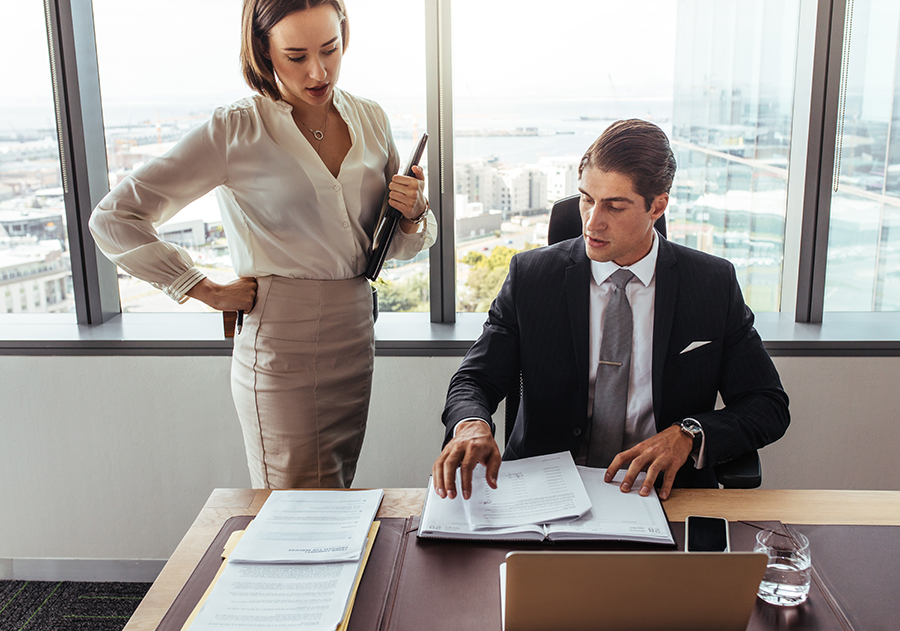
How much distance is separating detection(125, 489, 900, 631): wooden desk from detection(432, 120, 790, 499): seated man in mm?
180

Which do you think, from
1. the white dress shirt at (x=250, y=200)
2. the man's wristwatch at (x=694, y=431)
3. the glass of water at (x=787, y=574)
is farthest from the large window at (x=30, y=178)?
the glass of water at (x=787, y=574)

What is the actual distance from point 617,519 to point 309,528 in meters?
0.53

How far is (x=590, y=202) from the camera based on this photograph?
160 cm

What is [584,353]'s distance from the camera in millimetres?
1659

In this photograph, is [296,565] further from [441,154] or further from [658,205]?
[441,154]

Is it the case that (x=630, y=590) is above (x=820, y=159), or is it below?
below

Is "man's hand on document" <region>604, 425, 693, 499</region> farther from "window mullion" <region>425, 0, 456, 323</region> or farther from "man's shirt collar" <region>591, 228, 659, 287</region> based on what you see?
"window mullion" <region>425, 0, 456, 323</region>

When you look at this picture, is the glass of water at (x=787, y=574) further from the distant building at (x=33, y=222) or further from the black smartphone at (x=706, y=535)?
the distant building at (x=33, y=222)

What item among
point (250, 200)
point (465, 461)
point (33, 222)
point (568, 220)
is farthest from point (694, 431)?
point (33, 222)

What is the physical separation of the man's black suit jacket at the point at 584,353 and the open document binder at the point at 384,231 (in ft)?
1.03

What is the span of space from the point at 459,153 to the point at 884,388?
1.67m

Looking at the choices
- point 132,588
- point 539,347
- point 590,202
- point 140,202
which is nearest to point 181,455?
point 132,588

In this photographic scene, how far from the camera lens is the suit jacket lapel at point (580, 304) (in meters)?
1.66

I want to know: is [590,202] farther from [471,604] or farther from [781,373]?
[781,373]
